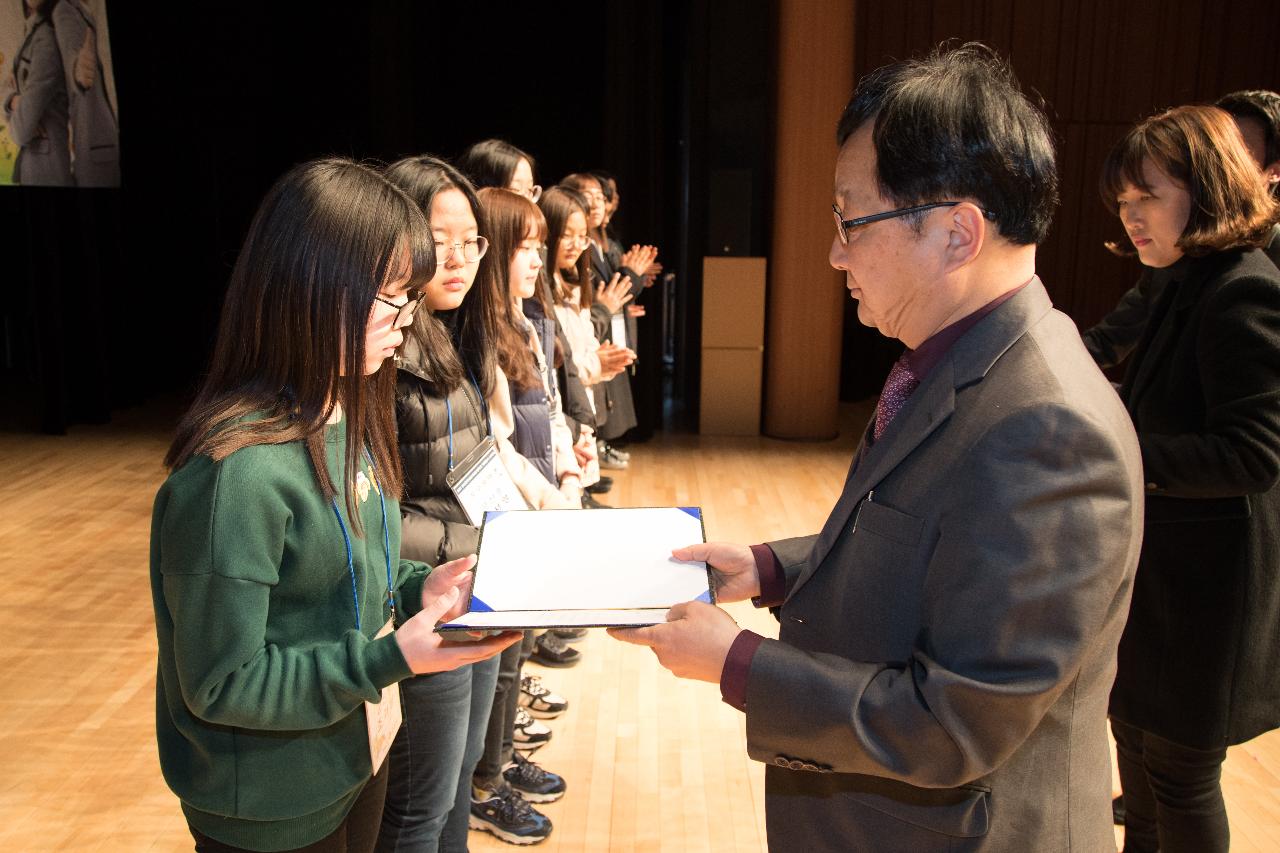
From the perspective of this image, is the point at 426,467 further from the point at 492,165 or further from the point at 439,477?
the point at 492,165

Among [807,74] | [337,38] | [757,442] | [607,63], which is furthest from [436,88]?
[757,442]

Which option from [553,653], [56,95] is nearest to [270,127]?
[56,95]

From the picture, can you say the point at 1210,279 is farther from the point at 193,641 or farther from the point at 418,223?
the point at 193,641

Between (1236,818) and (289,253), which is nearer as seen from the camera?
(289,253)

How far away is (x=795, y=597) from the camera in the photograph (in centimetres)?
129

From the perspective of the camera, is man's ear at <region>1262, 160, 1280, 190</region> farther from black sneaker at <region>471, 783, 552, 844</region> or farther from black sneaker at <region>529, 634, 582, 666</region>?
black sneaker at <region>529, 634, 582, 666</region>

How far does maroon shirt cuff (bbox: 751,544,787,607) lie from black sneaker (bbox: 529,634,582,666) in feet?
8.10

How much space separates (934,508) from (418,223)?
33.3 inches

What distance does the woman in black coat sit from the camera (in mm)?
1982

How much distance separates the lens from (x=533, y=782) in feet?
9.85

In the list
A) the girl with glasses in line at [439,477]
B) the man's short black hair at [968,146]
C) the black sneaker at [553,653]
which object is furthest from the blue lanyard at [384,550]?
the black sneaker at [553,653]

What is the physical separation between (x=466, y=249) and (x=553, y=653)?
2096 millimetres

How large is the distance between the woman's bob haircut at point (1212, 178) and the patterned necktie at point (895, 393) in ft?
3.48

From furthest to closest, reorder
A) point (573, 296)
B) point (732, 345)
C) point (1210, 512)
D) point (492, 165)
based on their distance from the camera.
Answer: point (732, 345), point (573, 296), point (492, 165), point (1210, 512)
